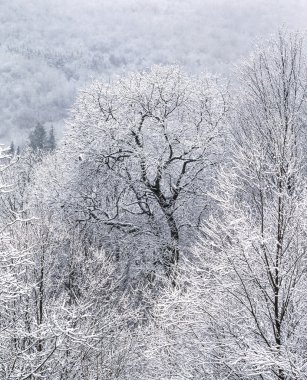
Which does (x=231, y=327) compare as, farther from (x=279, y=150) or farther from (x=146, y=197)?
(x=146, y=197)

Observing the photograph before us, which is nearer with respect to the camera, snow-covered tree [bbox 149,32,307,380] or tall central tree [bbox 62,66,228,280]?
snow-covered tree [bbox 149,32,307,380]

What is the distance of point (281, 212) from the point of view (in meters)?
9.44

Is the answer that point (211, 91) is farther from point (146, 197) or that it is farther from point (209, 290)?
point (209, 290)

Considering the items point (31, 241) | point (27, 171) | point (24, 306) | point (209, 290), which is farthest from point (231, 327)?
point (27, 171)

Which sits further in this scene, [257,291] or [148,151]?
[148,151]

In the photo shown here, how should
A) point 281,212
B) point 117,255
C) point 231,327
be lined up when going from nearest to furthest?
point 281,212
point 231,327
point 117,255

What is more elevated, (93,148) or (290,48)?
(290,48)

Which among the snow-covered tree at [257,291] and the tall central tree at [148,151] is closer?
the snow-covered tree at [257,291]

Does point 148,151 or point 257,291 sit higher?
point 257,291

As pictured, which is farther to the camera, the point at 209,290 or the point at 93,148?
the point at 93,148

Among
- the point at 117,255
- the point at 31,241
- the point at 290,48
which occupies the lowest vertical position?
the point at 117,255

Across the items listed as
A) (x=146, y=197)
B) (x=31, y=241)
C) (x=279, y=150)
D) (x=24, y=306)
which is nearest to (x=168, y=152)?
(x=146, y=197)

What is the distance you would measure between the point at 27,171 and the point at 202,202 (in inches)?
1598

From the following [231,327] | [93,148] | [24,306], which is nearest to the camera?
[231,327]
